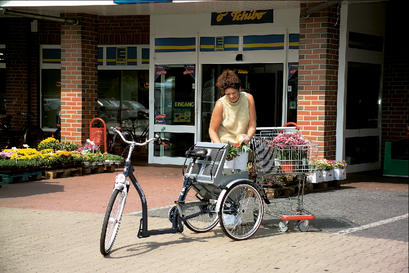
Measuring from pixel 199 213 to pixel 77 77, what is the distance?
687 cm

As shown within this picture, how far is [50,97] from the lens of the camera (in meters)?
15.7

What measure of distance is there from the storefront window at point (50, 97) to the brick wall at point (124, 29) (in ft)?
6.83

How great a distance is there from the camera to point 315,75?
9836 mm

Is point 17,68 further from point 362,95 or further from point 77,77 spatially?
point 362,95

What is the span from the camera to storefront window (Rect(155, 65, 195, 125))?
40.7ft

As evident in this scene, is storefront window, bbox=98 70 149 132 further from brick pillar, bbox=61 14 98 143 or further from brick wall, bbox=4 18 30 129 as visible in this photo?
brick pillar, bbox=61 14 98 143

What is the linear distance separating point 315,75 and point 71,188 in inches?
188

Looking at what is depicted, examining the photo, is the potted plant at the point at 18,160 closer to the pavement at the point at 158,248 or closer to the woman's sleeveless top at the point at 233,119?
Result: the pavement at the point at 158,248

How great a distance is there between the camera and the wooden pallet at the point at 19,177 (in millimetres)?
9477

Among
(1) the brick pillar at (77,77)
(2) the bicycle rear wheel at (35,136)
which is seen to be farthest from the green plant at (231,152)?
(2) the bicycle rear wheel at (35,136)

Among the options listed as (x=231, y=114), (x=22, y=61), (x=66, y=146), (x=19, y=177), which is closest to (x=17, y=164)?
(x=19, y=177)

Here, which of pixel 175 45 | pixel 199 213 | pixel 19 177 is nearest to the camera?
pixel 199 213

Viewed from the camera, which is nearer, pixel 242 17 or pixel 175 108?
pixel 242 17

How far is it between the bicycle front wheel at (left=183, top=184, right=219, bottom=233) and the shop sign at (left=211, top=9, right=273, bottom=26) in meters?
6.20
